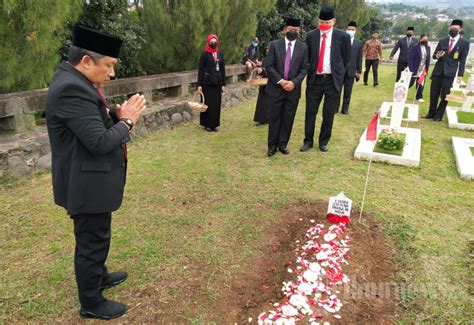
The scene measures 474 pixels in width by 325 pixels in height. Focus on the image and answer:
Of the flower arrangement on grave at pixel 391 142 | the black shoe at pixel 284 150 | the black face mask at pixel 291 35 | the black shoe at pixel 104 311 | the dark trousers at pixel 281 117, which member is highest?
the black face mask at pixel 291 35

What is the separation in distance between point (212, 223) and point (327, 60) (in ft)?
10.2

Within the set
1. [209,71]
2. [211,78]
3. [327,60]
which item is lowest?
[211,78]

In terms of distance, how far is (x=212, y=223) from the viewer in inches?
143

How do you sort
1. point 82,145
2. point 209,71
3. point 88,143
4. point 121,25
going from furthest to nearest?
1. point 121,25
2. point 209,71
3. point 82,145
4. point 88,143

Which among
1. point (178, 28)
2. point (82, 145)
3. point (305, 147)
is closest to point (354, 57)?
point (305, 147)

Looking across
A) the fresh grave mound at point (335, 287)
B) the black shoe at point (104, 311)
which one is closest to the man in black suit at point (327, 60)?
the fresh grave mound at point (335, 287)

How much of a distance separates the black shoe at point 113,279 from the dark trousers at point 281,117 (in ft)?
10.9

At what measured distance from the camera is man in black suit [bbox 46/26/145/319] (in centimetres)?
188

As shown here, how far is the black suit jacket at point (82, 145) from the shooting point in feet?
6.16

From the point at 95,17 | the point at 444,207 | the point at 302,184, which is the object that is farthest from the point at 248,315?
the point at 95,17

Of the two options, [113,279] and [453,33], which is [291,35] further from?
[453,33]

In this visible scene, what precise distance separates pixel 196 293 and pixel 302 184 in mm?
2315

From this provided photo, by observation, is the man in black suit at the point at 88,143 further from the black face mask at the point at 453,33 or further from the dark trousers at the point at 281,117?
the black face mask at the point at 453,33

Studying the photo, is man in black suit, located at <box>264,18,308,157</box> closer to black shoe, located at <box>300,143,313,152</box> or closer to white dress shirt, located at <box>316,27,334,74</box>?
white dress shirt, located at <box>316,27,334,74</box>
